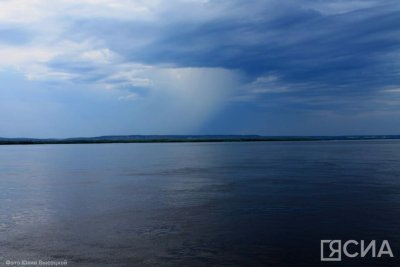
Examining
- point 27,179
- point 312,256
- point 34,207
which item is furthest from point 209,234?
point 27,179

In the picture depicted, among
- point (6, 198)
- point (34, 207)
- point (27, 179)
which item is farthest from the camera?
point (27, 179)

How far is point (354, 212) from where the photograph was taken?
1744 centimetres

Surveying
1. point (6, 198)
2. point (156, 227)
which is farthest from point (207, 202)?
point (6, 198)

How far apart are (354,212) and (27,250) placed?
12.5 meters

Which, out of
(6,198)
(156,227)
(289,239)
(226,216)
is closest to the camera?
(289,239)

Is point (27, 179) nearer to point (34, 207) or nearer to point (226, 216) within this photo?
point (34, 207)

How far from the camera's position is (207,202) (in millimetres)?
20266

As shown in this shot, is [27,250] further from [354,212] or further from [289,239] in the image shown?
[354,212]

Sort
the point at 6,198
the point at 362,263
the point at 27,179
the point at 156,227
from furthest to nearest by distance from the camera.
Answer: the point at 27,179 → the point at 6,198 → the point at 156,227 → the point at 362,263

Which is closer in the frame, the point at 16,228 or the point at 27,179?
the point at 16,228

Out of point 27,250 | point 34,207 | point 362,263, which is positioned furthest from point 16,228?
point 362,263

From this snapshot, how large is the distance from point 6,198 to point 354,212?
17488mm

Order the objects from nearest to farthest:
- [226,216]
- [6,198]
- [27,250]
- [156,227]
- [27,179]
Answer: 1. [27,250]
2. [156,227]
3. [226,216]
4. [6,198]
5. [27,179]

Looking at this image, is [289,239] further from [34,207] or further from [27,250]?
[34,207]
